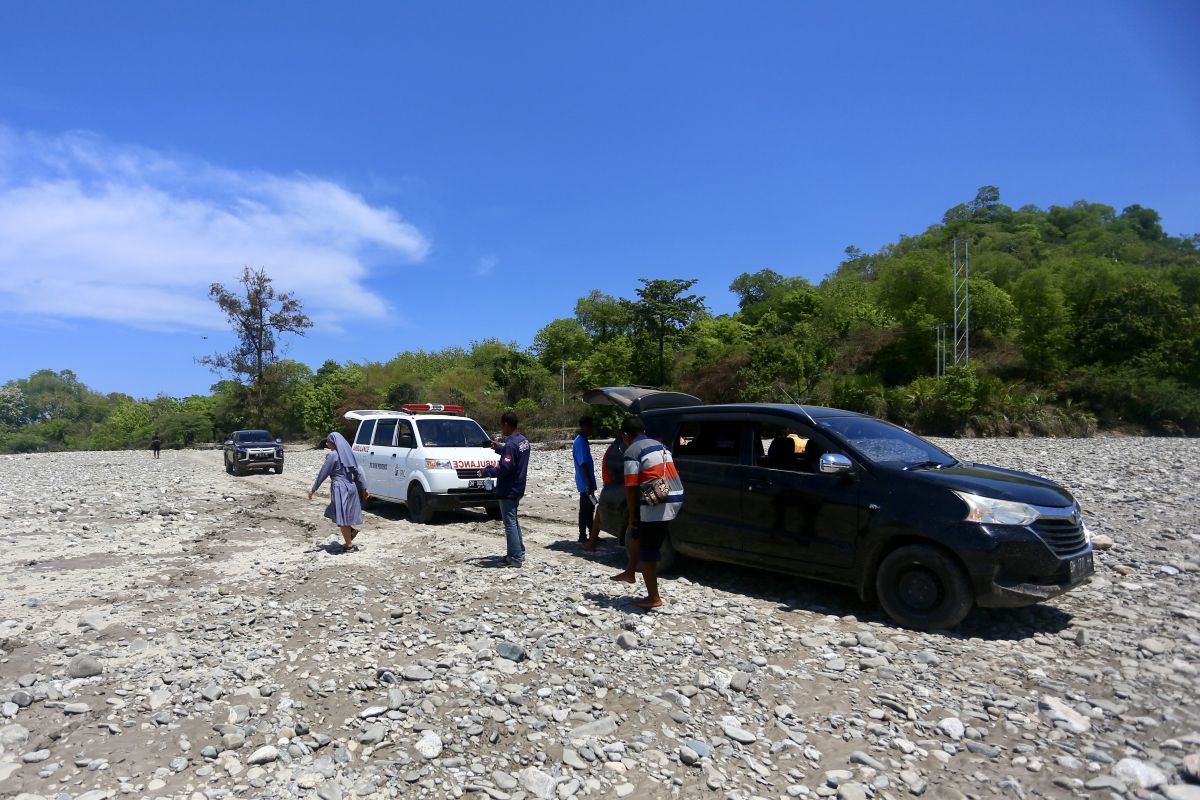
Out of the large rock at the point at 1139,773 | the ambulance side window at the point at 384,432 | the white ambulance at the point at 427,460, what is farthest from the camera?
the ambulance side window at the point at 384,432

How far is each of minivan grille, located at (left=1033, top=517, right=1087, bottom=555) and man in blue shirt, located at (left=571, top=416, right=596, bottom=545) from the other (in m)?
5.34

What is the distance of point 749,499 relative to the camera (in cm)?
699

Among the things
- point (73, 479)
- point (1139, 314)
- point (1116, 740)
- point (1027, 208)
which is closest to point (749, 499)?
point (1116, 740)

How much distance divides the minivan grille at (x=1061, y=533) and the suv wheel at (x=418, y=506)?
8.98 metres

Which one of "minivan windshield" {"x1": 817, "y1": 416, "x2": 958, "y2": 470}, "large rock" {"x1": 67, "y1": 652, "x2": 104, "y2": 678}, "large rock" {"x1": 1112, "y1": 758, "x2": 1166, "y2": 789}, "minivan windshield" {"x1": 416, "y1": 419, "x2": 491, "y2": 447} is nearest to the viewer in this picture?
"large rock" {"x1": 1112, "y1": 758, "x2": 1166, "y2": 789}

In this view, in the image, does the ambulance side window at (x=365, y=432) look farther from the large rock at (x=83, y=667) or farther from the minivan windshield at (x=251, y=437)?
the minivan windshield at (x=251, y=437)

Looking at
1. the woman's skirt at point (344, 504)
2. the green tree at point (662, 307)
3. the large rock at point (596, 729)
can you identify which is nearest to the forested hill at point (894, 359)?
the green tree at point (662, 307)

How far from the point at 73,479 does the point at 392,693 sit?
81.7ft

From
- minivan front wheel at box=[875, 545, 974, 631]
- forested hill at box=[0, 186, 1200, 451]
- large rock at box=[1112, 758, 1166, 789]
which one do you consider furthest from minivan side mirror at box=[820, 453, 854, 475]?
forested hill at box=[0, 186, 1200, 451]

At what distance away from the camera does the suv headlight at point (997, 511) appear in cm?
557

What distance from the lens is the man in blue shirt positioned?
9633 mm

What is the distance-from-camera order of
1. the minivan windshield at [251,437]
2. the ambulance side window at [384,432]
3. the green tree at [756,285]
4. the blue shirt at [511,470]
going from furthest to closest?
the green tree at [756,285] < the minivan windshield at [251,437] < the ambulance side window at [384,432] < the blue shirt at [511,470]

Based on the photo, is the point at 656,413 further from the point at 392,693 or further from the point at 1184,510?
the point at 1184,510

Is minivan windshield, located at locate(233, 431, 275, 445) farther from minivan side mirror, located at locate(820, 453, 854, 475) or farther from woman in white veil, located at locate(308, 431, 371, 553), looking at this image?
minivan side mirror, located at locate(820, 453, 854, 475)
